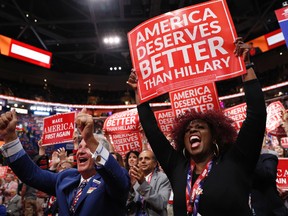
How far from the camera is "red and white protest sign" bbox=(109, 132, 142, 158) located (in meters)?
5.32

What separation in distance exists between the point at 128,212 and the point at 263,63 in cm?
2261

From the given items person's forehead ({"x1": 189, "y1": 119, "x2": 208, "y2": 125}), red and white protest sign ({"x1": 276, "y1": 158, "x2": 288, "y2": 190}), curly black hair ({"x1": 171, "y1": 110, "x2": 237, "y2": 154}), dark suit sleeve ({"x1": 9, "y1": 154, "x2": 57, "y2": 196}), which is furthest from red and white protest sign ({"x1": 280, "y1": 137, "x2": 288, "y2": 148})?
dark suit sleeve ({"x1": 9, "y1": 154, "x2": 57, "y2": 196})

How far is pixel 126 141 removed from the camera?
5.42 metres

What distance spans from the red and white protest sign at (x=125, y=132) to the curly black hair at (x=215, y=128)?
129 inches

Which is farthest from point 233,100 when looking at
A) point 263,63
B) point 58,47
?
point 58,47

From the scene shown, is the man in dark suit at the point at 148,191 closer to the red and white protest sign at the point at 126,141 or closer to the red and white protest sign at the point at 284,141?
the red and white protest sign at the point at 126,141

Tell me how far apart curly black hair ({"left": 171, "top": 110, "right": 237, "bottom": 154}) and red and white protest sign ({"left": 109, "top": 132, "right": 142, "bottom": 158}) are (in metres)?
3.29

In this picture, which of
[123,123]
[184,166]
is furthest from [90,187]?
[123,123]

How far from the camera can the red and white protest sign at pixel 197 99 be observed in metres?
3.16

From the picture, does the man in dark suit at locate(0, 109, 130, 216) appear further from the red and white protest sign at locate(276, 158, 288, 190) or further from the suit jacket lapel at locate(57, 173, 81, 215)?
the red and white protest sign at locate(276, 158, 288, 190)

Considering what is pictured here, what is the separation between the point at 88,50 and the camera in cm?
1836

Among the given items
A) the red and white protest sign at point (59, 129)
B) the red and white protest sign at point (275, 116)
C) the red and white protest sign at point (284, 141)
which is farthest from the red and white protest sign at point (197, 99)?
the red and white protest sign at point (284, 141)

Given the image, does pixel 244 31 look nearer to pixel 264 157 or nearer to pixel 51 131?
pixel 51 131

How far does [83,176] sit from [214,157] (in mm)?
915
